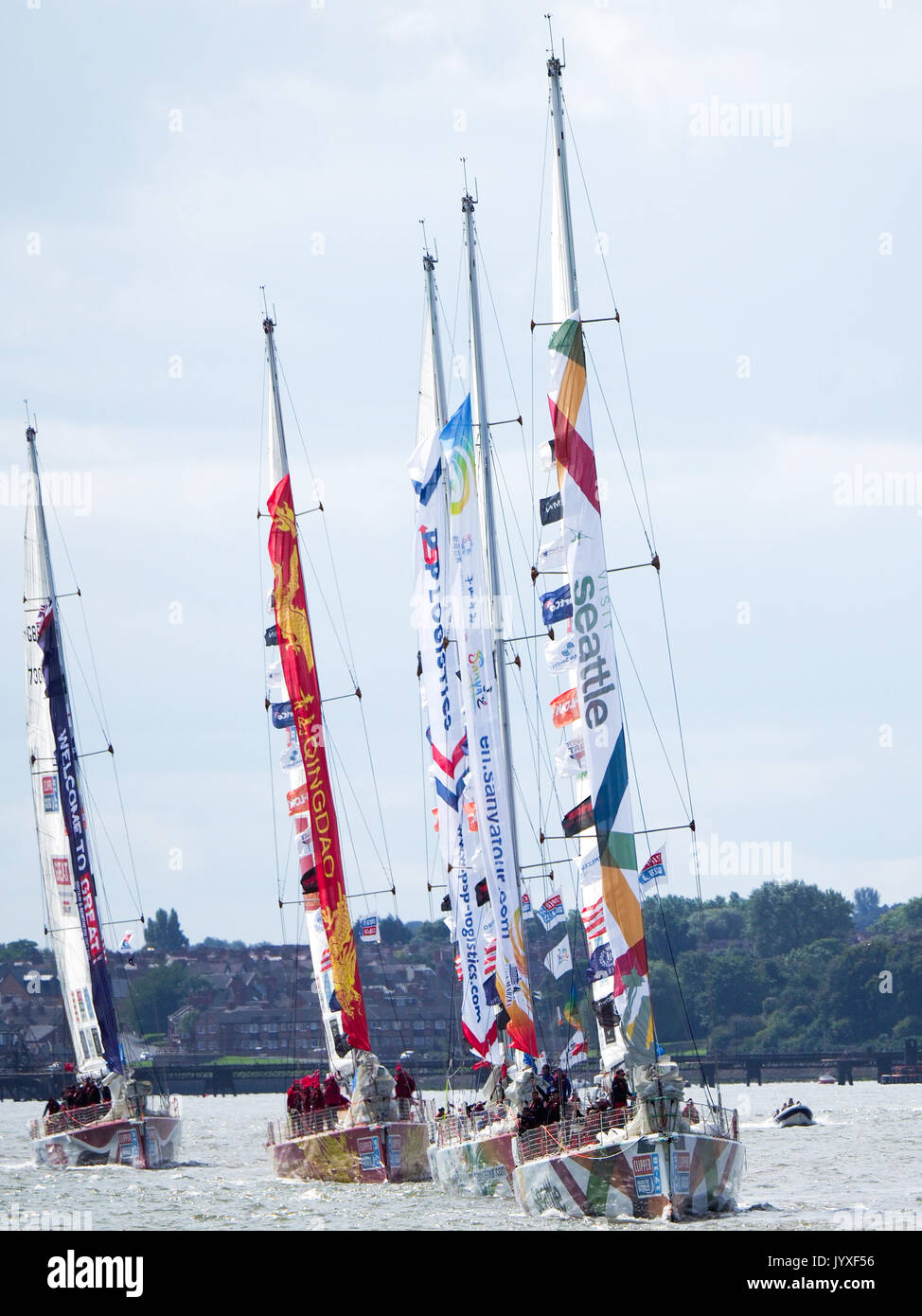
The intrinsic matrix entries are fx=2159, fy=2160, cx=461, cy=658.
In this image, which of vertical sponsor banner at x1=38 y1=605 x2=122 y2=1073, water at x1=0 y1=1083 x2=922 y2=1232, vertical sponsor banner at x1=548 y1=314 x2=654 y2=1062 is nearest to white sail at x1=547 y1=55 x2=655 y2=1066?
vertical sponsor banner at x1=548 y1=314 x2=654 y2=1062

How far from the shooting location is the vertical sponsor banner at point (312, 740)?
49781 mm

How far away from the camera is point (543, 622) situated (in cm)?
3559

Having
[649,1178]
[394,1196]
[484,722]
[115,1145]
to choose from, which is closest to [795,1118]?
[115,1145]

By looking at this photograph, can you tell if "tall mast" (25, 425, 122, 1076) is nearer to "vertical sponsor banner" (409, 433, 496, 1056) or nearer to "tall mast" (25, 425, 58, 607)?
"tall mast" (25, 425, 58, 607)

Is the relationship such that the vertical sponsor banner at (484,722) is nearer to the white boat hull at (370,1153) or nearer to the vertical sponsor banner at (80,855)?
the white boat hull at (370,1153)

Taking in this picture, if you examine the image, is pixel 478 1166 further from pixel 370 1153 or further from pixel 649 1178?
pixel 649 1178

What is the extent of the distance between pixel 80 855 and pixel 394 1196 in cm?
1952

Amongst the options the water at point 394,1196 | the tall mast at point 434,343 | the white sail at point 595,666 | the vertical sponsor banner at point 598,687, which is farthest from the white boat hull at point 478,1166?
the tall mast at point 434,343

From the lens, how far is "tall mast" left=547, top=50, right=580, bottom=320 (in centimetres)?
3591
